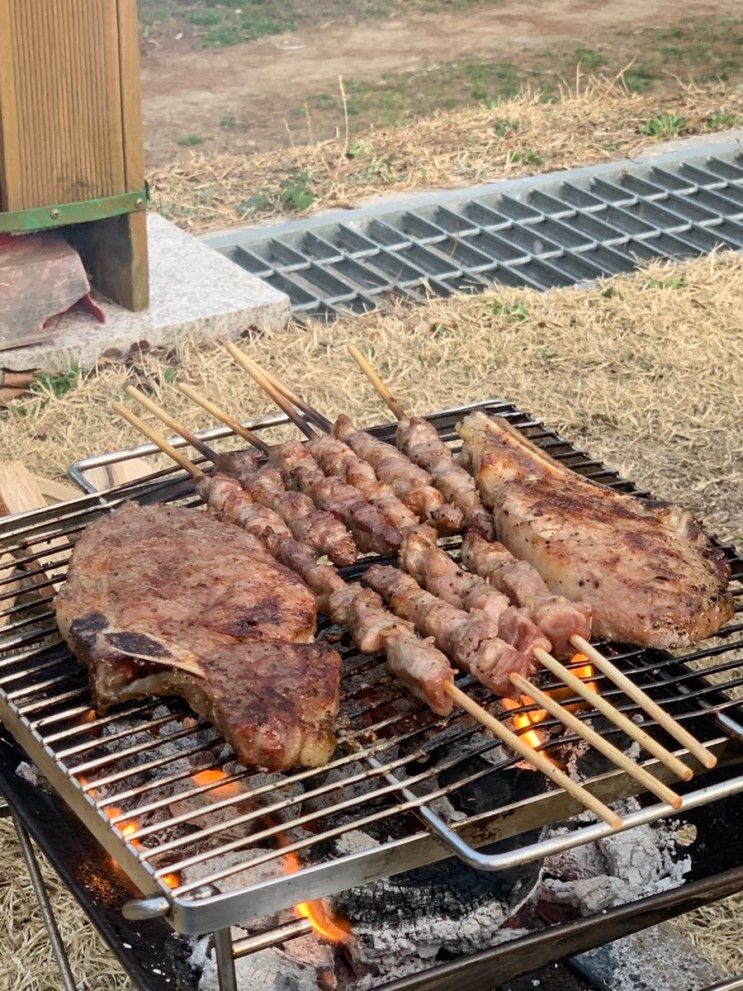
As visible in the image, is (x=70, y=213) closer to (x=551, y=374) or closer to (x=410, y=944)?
(x=551, y=374)

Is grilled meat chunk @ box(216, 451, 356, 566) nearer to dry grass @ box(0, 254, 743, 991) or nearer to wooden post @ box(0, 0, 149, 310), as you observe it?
dry grass @ box(0, 254, 743, 991)

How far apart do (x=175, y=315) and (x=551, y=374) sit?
1.99 meters

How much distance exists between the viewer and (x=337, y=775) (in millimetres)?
3293

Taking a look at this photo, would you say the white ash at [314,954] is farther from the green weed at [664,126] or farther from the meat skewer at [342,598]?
the green weed at [664,126]

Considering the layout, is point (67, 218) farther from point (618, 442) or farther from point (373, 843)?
point (373, 843)

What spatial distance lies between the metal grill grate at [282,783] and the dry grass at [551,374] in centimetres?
245

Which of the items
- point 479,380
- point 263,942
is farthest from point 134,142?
point 263,942

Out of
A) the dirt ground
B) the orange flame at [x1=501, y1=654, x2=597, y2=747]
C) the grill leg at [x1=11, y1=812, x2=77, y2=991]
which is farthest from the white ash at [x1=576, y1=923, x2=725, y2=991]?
the dirt ground

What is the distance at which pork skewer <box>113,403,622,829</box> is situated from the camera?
2656mm

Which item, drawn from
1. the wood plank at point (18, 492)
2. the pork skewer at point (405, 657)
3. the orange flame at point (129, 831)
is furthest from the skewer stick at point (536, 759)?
the wood plank at point (18, 492)

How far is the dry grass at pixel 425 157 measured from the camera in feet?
30.0

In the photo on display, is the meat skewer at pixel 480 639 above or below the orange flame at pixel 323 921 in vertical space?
above

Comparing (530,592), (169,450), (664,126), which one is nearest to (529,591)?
(530,592)

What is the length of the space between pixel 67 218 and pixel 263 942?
172 inches
